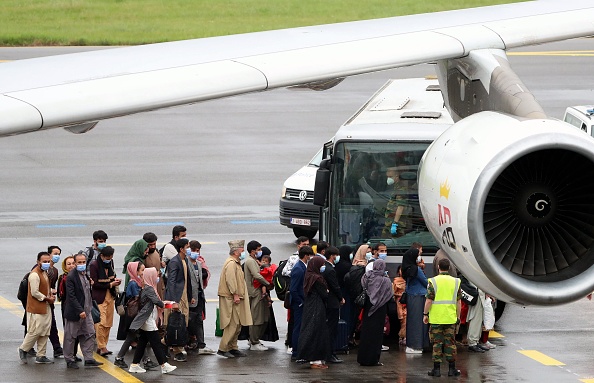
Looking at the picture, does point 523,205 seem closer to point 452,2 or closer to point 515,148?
point 515,148

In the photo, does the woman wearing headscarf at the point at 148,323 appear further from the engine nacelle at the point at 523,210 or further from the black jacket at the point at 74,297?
the engine nacelle at the point at 523,210

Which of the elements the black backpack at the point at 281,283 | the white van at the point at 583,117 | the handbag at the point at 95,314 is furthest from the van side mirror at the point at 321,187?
the white van at the point at 583,117

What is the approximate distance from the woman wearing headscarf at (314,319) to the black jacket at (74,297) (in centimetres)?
275

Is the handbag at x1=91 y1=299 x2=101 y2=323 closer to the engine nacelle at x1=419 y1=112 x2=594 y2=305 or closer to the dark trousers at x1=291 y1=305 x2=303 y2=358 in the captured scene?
the dark trousers at x1=291 y1=305 x2=303 y2=358

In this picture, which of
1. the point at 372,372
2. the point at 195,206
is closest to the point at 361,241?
the point at 372,372

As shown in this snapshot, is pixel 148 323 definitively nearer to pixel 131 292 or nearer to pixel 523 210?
pixel 131 292

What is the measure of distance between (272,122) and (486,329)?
64.4 feet

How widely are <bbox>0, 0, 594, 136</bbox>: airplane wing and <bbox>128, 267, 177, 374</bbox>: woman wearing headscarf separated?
5.99m

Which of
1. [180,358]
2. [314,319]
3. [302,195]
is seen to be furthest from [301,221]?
[314,319]

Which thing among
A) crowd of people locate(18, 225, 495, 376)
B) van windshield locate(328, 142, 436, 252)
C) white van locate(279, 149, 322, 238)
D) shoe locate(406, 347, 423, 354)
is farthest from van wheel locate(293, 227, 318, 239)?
shoe locate(406, 347, 423, 354)

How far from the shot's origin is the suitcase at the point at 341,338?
16734 millimetres

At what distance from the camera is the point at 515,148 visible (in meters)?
8.25

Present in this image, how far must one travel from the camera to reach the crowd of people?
622 inches

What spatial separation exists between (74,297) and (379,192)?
4.68 metres
